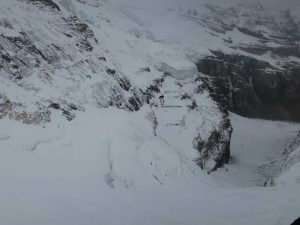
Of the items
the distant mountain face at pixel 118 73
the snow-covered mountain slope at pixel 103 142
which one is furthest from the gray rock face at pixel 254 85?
the snow-covered mountain slope at pixel 103 142

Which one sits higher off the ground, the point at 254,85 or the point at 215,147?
the point at 215,147

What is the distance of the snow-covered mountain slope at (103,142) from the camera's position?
18.0m

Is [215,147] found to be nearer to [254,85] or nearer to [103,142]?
[103,142]

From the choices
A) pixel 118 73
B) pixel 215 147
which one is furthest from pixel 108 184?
pixel 215 147

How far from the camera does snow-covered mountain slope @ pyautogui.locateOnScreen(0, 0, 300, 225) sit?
59.2 ft

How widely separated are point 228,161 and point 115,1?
61.6m

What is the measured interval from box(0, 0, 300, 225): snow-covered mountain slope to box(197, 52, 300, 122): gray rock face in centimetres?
4237

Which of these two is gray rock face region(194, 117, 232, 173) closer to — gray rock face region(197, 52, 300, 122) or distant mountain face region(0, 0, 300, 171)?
distant mountain face region(0, 0, 300, 171)

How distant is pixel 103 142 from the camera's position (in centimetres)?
2520

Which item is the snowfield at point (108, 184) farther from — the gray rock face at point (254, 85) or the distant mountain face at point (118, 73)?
the gray rock face at point (254, 85)

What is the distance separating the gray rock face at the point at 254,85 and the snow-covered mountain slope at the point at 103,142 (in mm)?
42372

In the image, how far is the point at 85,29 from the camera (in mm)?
42750

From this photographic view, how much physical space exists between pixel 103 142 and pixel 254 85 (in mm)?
85789

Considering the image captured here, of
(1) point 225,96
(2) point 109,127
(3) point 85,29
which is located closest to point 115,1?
(1) point 225,96
